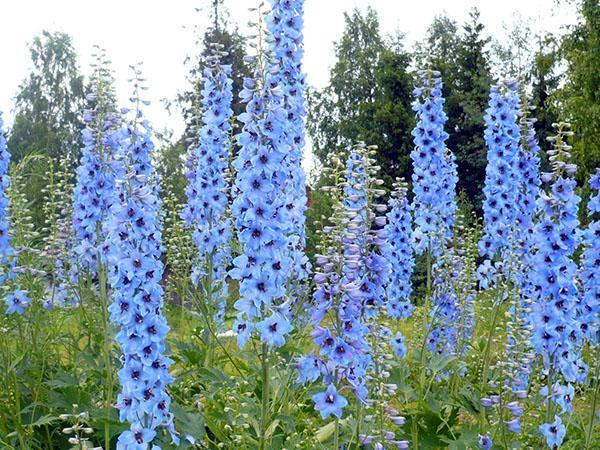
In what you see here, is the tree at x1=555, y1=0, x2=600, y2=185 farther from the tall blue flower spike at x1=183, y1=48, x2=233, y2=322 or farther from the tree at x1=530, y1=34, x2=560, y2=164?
the tall blue flower spike at x1=183, y1=48, x2=233, y2=322

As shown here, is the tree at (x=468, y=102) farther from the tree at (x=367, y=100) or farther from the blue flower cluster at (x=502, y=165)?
the blue flower cluster at (x=502, y=165)

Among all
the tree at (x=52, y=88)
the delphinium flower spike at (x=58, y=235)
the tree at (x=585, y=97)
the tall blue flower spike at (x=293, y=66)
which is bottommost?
the delphinium flower spike at (x=58, y=235)

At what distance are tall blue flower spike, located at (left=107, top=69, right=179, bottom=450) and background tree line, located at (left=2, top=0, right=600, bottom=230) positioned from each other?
34.9 ft

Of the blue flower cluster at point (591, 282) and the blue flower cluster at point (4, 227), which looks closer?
the blue flower cluster at point (591, 282)

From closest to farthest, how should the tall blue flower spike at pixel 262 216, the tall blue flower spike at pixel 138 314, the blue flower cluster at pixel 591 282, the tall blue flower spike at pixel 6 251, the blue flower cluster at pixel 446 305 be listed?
the tall blue flower spike at pixel 138 314 → the tall blue flower spike at pixel 262 216 → the blue flower cluster at pixel 591 282 → the tall blue flower spike at pixel 6 251 → the blue flower cluster at pixel 446 305

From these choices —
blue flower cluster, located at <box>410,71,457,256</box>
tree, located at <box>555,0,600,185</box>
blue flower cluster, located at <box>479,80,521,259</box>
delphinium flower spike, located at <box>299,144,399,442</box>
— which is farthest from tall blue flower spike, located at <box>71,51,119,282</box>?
tree, located at <box>555,0,600,185</box>

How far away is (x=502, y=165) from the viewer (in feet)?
18.6

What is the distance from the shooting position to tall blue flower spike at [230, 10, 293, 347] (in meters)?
3.43

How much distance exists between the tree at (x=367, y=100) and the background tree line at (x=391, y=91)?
0.13 ft

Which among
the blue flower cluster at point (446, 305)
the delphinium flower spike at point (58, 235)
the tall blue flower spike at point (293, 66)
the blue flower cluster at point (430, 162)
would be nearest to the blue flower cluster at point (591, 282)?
the blue flower cluster at point (446, 305)

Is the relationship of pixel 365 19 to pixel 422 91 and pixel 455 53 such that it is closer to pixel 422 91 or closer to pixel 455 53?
pixel 455 53

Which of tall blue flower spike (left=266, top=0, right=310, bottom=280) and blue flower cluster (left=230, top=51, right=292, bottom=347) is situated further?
tall blue flower spike (left=266, top=0, right=310, bottom=280)

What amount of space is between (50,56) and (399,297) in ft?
111

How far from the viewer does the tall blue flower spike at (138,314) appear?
127 inches
